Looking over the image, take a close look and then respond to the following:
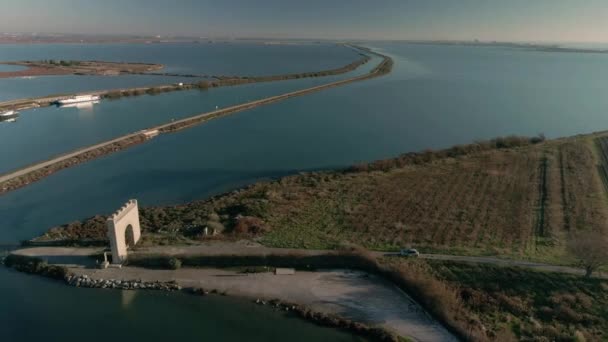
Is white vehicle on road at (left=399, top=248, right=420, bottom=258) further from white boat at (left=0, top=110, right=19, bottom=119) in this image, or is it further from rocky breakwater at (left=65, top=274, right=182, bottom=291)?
white boat at (left=0, top=110, right=19, bottom=119)

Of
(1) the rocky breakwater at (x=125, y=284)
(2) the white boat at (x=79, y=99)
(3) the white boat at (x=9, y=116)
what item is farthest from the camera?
(2) the white boat at (x=79, y=99)

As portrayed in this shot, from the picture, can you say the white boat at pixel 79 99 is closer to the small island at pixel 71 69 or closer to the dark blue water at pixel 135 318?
the small island at pixel 71 69

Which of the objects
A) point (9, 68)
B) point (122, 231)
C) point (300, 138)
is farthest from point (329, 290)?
point (9, 68)

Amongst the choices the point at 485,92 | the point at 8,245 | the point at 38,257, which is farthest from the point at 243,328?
the point at 485,92

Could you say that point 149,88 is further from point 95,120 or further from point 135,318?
point 135,318

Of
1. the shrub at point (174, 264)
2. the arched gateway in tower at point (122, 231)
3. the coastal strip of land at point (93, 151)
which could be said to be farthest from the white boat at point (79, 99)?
the shrub at point (174, 264)

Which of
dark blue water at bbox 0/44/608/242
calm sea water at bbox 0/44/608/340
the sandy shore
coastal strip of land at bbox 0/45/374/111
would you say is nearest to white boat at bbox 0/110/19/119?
coastal strip of land at bbox 0/45/374/111

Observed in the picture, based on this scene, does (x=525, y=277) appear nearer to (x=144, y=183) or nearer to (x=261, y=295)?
(x=261, y=295)
